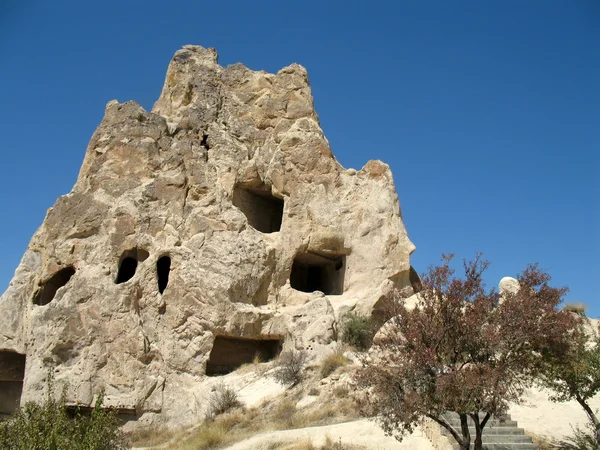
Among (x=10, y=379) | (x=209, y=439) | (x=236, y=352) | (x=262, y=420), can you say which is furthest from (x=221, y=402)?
(x=10, y=379)

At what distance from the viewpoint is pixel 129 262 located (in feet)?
60.5

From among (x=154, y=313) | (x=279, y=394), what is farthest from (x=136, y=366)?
(x=279, y=394)

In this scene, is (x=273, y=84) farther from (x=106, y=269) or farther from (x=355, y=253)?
(x=106, y=269)

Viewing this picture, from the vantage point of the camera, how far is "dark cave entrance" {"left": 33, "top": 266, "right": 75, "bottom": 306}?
17422 millimetres

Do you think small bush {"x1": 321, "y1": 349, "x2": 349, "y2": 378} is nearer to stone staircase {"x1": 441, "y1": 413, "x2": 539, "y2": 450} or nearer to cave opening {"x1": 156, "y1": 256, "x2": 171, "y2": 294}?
stone staircase {"x1": 441, "y1": 413, "x2": 539, "y2": 450}

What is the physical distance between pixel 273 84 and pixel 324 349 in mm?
10791

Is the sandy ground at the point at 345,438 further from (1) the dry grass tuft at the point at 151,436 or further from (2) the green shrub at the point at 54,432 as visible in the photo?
(1) the dry grass tuft at the point at 151,436

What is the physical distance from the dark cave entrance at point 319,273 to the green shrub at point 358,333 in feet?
7.33

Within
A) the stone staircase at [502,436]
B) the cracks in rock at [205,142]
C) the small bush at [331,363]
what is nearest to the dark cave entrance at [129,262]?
the cracks in rock at [205,142]

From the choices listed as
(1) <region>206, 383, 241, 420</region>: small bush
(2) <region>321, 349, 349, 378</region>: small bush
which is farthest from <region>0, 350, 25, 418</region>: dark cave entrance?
(2) <region>321, 349, 349, 378</region>: small bush

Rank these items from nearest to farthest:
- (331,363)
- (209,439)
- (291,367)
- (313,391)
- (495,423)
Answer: (495,423)
(209,439)
(313,391)
(331,363)
(291,367)

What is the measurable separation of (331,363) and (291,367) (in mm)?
1115

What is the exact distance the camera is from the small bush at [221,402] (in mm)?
14117

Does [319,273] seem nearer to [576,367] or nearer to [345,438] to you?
[345,438]
